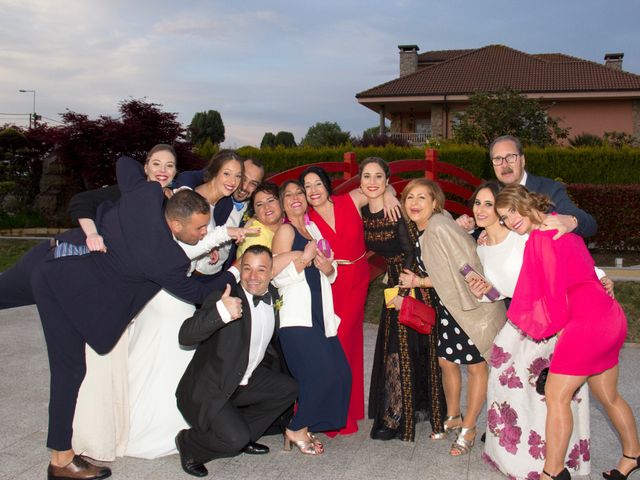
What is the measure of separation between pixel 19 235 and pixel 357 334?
14.0 meters

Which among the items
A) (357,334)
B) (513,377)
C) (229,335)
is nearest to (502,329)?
(513,377)

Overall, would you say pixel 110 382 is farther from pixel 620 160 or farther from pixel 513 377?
pixel 620 160

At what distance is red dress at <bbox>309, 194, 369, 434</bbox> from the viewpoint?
178 inches

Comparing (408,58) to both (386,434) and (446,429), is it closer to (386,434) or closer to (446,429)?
(446,429)

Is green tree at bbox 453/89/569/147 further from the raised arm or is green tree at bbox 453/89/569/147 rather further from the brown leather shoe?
the brown leather shoe

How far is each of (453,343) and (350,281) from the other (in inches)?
31.3

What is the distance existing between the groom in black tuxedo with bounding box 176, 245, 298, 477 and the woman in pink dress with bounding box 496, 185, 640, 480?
1.44m

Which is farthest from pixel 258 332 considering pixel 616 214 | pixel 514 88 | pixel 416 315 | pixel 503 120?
pixel 514 88

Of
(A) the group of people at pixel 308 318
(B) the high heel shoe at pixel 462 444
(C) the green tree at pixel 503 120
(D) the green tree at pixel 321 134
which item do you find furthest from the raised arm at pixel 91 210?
(D) the green tree at pixel 321 134

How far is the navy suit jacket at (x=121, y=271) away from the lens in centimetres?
349

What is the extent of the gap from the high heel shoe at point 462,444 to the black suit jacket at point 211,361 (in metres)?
1.42

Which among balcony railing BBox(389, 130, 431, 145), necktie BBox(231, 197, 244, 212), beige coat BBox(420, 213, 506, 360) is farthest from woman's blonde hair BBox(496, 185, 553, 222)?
balcony railing BBox(389, 130, 431, 145)

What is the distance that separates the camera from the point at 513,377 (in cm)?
372

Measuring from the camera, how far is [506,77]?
99.2 ft
